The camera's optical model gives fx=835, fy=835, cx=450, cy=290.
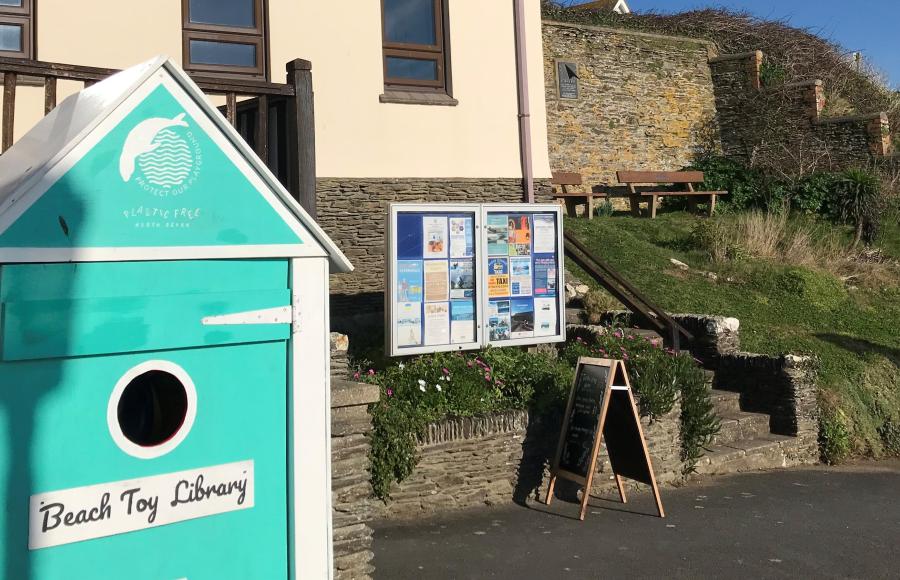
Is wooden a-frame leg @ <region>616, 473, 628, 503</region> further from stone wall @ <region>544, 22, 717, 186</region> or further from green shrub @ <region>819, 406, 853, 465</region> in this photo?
stone wall @ <region>544, 22, 717, 186</region>

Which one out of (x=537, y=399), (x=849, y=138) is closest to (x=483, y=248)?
(x=537, y=399)

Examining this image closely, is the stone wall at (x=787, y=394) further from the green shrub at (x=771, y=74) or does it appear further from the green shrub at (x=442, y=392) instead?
the green shrub at (x=771, y=74)

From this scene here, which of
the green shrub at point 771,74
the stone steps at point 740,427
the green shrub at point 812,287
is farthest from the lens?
the green shrub at point 771,74

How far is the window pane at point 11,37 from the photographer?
775cm

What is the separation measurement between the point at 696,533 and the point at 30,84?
6610 millimetres

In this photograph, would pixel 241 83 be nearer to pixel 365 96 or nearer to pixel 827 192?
pixel 365 96

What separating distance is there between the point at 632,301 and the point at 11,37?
6963 millimetres

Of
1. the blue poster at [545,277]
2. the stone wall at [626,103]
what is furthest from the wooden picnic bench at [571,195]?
the blue poster at [545,277]

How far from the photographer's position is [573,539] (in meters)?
6.11

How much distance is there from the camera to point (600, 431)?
6492 millimetres

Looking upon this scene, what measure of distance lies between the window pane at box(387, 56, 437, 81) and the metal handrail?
2.53 m

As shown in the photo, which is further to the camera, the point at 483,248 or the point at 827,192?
the point at 827,192

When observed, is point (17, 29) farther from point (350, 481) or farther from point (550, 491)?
point (550, 491)

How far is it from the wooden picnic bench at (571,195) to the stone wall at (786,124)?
4451 mm
